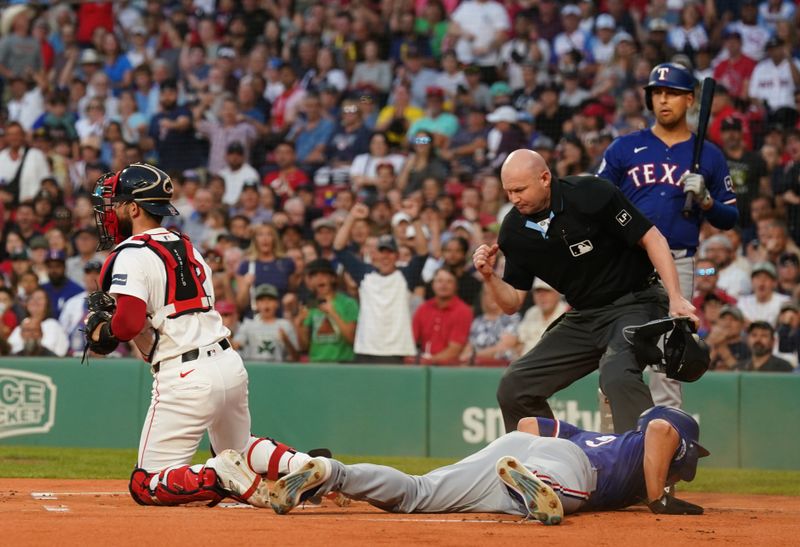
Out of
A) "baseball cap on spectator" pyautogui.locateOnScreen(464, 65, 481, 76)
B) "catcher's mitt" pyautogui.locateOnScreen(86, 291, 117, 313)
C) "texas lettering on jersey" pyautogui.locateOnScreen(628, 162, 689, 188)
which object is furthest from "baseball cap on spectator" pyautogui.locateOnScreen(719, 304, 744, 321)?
"catcher's mitt" pyautogui.locateOnScreen(86, 291, 117, 313)

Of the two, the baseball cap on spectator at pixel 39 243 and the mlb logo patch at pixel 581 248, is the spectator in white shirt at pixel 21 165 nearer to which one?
the baseball cap on spectator at pixel 39 243

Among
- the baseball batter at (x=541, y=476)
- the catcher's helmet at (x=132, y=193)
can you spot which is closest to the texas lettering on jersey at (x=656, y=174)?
the baseball batter at (x=541, y=476)

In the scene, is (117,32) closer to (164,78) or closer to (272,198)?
(164,78)

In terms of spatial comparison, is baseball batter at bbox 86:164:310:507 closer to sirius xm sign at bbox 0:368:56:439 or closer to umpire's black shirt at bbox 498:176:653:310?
umpire's black shirt at bbox 498:176:653:310

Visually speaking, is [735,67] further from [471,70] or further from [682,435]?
[682,435]

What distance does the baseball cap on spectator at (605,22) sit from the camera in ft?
55.9

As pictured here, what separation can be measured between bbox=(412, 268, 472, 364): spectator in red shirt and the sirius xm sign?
3811 mm

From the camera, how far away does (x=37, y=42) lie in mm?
20188

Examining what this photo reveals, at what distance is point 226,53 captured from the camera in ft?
62.5

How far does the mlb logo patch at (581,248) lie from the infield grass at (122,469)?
286cm

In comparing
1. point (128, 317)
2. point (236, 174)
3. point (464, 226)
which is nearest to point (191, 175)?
point (236, 174)

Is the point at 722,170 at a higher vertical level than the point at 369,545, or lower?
higher

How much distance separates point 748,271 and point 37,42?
1240 centimetres

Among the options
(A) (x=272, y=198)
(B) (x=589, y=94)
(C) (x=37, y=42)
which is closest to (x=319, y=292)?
(A) (x=272, y=198)
